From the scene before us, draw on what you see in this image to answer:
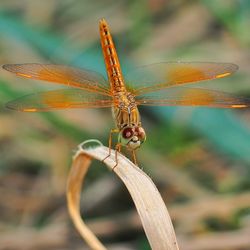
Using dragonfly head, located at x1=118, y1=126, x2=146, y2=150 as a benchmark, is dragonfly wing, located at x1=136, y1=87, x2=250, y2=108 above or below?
above

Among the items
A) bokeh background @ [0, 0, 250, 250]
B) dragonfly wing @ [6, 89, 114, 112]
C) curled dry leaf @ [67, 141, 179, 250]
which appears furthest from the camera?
bokeh background @ [0, 0, 250, 250]

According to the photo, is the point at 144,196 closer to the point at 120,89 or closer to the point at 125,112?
the point at 125,112

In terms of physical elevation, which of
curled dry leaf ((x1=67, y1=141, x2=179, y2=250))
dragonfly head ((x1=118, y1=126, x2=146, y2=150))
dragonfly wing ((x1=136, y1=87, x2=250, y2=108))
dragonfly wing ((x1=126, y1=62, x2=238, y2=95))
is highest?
dragonfly wing ((x1=126, y1=62, x2=238, y2=95))

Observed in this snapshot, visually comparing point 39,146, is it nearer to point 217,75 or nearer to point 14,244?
point 14,244

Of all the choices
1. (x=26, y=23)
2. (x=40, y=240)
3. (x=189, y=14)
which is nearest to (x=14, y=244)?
(x=40, y=240)

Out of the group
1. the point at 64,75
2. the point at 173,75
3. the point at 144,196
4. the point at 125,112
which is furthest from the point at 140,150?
the point at 144,196

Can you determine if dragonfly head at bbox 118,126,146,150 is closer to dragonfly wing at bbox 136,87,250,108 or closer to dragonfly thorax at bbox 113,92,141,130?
dragonfly thorax at bbox 113,92,141,130

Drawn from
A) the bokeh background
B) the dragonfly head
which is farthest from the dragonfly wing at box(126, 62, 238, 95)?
the bokeh background
